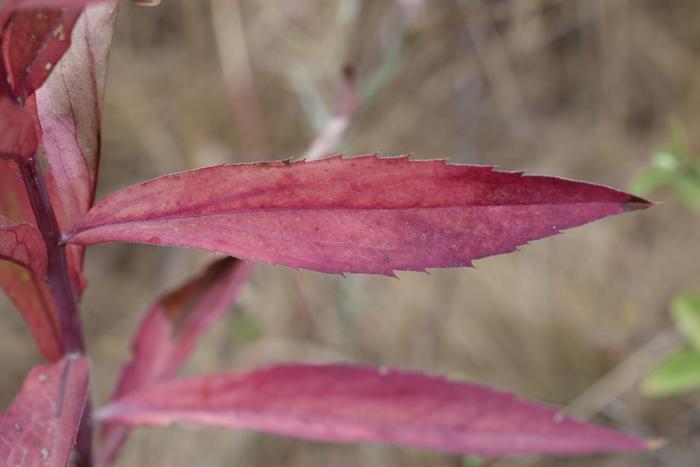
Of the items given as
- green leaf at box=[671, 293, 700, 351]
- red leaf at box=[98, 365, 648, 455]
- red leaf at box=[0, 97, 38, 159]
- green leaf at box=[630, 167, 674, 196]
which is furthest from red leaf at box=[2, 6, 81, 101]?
green leaf at box=[671, 293, 700, 351]

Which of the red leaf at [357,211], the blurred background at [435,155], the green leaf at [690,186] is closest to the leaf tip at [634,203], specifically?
the red leaf at [357,211]

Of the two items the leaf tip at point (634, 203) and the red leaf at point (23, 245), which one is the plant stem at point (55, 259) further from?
the leaf tip at point (634, 203)

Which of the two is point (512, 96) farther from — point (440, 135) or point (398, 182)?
point (398, 182)

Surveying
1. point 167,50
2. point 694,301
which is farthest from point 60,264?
point 167,50

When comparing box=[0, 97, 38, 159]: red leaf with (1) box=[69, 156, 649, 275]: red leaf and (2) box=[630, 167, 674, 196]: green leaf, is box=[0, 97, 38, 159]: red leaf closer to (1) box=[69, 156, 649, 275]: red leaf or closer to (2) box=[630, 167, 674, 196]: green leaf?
(1) box=[69, 156, 649, 275]: red leaf

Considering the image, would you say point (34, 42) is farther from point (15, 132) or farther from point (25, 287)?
point (25, 287)

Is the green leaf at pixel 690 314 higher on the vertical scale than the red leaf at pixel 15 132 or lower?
higher
